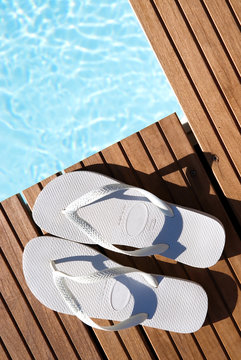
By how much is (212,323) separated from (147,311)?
10.0 inches

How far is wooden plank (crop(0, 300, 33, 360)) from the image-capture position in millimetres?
1742

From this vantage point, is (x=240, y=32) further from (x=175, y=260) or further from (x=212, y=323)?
(x=212, y=323)

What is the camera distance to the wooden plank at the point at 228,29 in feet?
5.41

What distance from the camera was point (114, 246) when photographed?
1.60 meters

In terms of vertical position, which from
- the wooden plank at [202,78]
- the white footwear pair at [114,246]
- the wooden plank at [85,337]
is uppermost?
the wooden plank at [202,78]

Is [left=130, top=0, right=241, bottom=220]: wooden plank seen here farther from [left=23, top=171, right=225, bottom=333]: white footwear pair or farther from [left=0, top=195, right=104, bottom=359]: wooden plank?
[left=0, top=195, right=104, bottom=359]: wooden plank

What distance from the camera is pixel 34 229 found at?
5.66 feet

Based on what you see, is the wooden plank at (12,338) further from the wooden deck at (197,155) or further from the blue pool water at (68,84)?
the blue pool water at (68,84)

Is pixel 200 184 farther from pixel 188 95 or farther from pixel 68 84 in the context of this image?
pixel 68 84

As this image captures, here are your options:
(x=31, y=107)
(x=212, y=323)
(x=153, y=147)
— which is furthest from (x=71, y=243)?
(x=31, y=107)

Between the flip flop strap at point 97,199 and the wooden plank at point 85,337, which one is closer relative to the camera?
the flip flop strap at point 97,199

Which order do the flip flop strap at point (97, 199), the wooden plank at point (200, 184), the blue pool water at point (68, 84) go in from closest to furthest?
1. the flip flop strap at point (97, 199)
2. the wooden plank at point (200, 184)
3. the blue pool water at point (68, 84)

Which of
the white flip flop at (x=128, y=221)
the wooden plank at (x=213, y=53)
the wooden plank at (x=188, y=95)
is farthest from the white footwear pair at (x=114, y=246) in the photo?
the wooden plank at (x=213, y=53)

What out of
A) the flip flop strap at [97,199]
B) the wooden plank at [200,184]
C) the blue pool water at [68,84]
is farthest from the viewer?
the blue pool water at [68,84]
